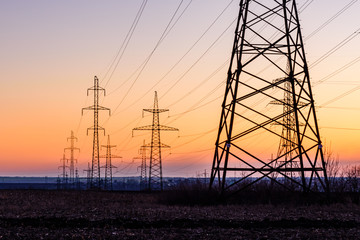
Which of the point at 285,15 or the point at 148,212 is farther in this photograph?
the point at 285,15

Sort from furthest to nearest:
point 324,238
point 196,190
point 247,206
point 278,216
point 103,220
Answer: point 196,190 < point 247,206 < point 278,216 < point 103,220 < point 324,238

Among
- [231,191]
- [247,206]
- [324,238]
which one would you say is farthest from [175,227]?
[231,191]

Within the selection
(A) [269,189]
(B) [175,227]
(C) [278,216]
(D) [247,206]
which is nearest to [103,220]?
(B) [175,227]

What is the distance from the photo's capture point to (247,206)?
3391cm

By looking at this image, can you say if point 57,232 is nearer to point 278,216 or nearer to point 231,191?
point 278,216

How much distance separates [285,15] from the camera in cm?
3400

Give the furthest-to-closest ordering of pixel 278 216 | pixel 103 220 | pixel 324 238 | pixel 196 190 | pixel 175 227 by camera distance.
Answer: pixel 196 190
pixel 278 216
pixel 103 220
pixel 175 227
pixel 324 238

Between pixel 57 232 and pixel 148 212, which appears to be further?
pixel 148 212

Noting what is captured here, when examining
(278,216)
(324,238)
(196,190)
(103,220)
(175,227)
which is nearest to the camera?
(324,238)

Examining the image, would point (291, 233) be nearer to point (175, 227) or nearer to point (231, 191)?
point (175, 227)

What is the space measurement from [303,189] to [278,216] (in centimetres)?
833

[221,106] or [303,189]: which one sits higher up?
[221,106]

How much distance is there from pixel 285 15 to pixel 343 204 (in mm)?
11356

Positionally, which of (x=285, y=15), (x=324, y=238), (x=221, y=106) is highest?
(x=285, y=15)
